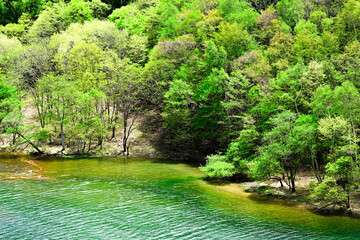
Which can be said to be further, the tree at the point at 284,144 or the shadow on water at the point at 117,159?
the shadow on water at the point at 117,159

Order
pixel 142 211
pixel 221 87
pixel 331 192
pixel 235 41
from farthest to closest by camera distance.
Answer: pixel 235 41 → pixel 221 87 → pixel 142 211 → pixel 331 192

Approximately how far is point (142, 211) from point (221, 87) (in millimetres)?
22466

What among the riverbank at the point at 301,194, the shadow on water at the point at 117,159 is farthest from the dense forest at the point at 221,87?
the shadow on water at the point at 117,159

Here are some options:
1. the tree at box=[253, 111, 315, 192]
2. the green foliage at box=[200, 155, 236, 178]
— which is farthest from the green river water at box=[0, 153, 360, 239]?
the tree at box=[253, 111, 315, 192]

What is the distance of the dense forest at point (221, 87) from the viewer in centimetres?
2566

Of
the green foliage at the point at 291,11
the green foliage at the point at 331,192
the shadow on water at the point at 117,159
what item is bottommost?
the green foliage at the point at 331,192

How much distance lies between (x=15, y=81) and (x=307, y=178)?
51.9 metres

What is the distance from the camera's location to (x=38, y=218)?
19.7m

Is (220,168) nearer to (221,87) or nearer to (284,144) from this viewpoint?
(284,144)

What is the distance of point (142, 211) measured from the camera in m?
21.9

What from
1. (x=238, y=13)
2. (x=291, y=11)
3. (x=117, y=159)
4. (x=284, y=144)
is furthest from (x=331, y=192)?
(x=238, y=13)

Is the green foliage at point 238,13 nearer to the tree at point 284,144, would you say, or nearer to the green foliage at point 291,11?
the green foliage at point 291,11

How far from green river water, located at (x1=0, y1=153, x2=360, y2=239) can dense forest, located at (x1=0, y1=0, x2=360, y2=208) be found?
350cm

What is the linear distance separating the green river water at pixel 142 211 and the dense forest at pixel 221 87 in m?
3.50
